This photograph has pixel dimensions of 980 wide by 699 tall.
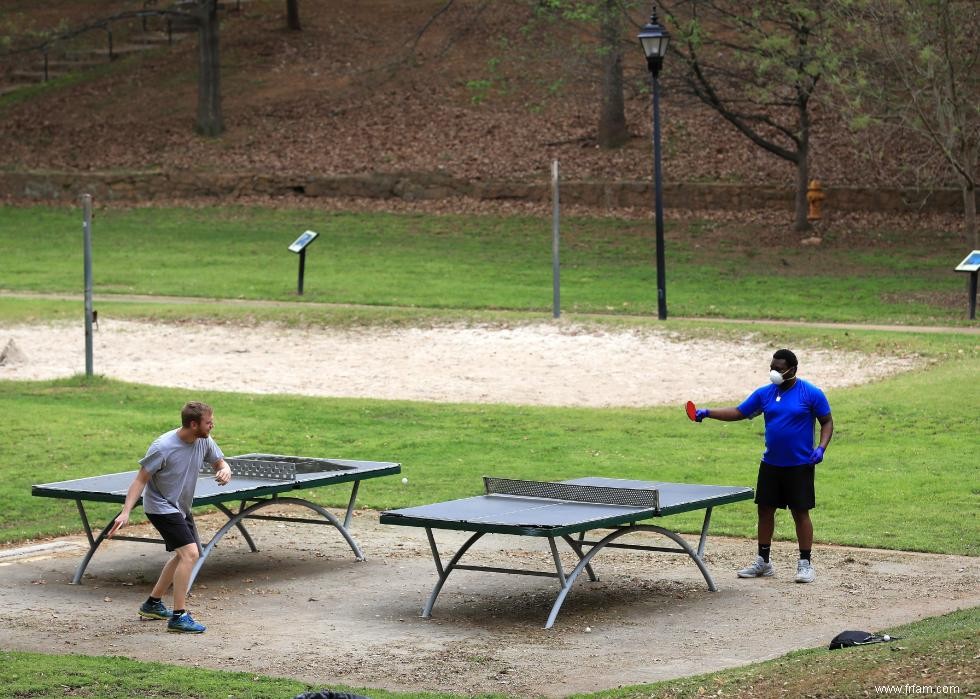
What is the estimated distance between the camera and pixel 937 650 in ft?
23.0

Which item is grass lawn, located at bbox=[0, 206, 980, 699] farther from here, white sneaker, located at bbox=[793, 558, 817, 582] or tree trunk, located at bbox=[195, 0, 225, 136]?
tree trunk, located at bbox=[195, 0, 225, 136]

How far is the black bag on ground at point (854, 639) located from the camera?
8172mm

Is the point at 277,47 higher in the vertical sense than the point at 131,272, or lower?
higher

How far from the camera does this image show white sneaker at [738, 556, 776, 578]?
36.0ft

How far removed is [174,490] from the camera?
970cm

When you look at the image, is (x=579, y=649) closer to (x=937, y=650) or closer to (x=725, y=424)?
(x=937, y=650)

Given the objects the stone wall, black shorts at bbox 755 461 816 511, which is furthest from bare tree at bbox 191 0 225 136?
black shorts at bbox 755 461 816 511

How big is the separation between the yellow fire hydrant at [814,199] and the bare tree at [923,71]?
5543mm

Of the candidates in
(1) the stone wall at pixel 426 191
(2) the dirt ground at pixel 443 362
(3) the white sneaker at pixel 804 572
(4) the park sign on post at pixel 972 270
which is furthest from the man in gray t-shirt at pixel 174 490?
(1) the stone wall at pixel 426 191

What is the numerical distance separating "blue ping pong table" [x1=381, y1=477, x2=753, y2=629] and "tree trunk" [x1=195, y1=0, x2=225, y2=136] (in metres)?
31.4

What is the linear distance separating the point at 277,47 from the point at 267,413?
31.6m

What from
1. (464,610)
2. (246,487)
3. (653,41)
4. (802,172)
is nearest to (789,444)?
(464,610)

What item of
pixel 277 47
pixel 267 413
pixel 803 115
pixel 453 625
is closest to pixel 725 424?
pixel 267 413

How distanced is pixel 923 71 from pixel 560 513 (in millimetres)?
18801
